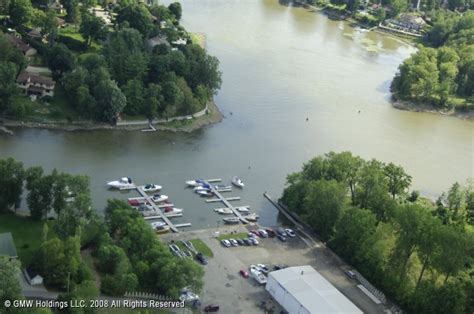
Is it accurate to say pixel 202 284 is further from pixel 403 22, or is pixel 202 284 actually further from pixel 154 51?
pixel 403 22

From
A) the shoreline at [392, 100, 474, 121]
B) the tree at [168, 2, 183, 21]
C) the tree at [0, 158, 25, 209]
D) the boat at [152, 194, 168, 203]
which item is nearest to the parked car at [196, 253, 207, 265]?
the boat at [152, 194, 168, 203]

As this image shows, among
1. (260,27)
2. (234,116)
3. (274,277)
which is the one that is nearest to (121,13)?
(234,116)

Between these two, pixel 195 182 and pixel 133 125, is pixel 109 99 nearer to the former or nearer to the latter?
pixel 133 125

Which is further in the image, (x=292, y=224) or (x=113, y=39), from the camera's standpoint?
(x=113, y=39)

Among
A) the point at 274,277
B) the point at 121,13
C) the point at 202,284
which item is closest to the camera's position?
the point at 202,284

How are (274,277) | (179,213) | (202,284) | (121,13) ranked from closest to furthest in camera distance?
(202,284) < (274,277) < (179,213) < (121,13)

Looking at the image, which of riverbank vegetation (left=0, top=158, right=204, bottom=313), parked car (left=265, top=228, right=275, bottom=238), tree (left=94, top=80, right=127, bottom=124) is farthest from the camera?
tree (left=94, top=80, right=127, bottom=124)

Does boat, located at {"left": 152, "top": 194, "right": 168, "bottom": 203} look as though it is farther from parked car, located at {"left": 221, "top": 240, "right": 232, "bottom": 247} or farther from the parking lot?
parked car, located at {"left": 221, "top": 240, "right": 232, "bottom": 247}
